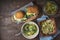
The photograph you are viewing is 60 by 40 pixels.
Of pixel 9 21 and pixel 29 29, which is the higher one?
pixel 9 21

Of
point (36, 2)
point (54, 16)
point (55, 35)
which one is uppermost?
point (36, 2)

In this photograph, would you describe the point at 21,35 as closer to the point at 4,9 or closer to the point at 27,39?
the point at 27,39

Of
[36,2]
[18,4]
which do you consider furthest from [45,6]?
[18,4]

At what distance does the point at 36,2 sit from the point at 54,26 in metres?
0.30

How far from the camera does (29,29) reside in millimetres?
2506

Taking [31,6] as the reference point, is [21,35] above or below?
below

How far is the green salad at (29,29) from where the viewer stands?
8.21 ft

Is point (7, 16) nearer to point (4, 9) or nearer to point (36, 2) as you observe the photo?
point (4, 9)

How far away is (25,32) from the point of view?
2.51 metres

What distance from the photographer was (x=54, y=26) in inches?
97.9

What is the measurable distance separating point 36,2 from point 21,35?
36 centimetres

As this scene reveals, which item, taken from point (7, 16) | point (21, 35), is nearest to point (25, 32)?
point (21, 35)

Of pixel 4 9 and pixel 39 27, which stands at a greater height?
pixel 4 9

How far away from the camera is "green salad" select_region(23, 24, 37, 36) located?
2504 mm
